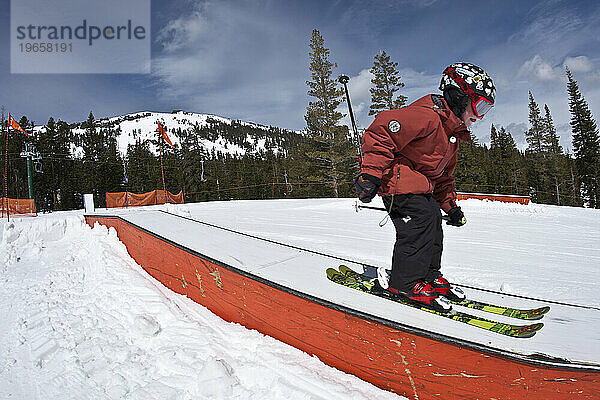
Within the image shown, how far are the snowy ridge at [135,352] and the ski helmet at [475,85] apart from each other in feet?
6.74

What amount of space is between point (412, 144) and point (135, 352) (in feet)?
9.23

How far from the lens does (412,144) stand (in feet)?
7.36

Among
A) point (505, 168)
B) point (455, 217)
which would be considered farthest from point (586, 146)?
point (455, 217)

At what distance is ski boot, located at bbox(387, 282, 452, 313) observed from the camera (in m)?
2.15

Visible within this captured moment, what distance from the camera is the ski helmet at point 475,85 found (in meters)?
2.24

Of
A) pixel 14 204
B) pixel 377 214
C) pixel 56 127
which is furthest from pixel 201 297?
pixel 56 127

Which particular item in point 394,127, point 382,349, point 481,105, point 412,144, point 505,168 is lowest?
point 382,349

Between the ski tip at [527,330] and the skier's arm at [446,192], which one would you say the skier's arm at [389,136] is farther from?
the ski tip at [527,330]

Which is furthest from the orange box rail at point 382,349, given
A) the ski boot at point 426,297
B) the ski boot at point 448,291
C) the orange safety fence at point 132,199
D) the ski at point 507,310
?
the orange safety fence at point 132,199

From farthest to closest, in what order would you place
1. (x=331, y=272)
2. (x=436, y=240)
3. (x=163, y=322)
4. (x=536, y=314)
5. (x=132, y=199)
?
1. (x=132, y=199)
2. (x=163, y=322)
3. (x=331, y=272)
4. (x=436, y=240)
5. (x=536, y=314)

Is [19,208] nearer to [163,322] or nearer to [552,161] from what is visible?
[163,322]

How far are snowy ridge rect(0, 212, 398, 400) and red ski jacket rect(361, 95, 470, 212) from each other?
139cm

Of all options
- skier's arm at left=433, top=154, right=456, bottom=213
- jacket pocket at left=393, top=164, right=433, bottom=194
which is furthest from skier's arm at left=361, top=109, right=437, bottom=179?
skier's arm at left=433, top=154, right=456, bottom=213

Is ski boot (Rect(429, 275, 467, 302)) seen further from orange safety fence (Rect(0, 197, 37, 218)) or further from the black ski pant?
orange safety fence (Rect(0, 197, 37, 218))
